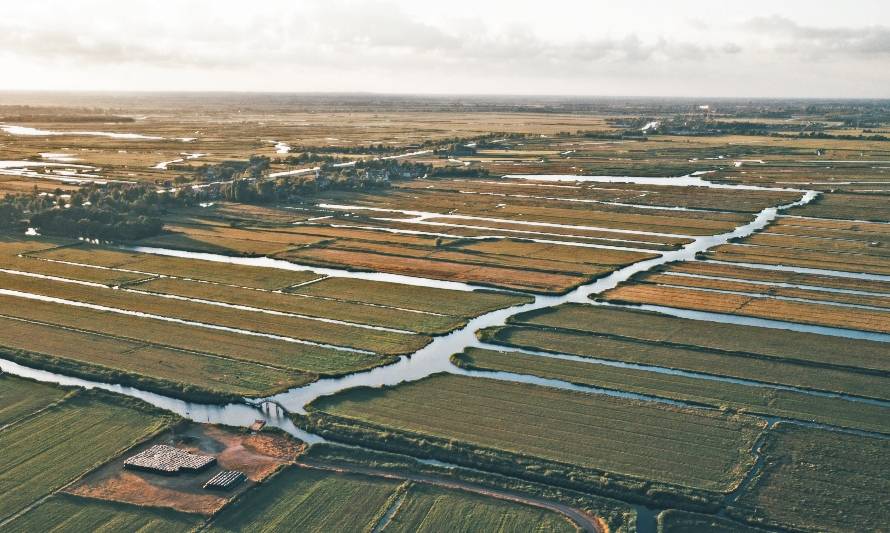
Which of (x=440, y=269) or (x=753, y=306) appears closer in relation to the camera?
(x=753, y=306)

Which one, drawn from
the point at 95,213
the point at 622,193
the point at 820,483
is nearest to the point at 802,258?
the point at 622,193

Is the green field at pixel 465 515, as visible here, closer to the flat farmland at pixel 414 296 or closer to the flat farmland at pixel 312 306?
the flat farmland at pixel 312 306

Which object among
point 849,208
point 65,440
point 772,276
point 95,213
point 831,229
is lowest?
point 65,440

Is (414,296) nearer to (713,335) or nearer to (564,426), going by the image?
(713,335)

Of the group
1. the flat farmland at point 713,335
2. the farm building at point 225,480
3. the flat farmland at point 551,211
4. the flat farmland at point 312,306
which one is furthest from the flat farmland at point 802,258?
the farm building at point 225,480

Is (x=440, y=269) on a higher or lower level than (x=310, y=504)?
higher

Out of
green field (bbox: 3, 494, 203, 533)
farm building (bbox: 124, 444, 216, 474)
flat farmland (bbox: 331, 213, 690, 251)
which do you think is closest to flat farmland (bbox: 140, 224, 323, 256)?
flat farmland (bbox: 331, 213, 690, 251)
